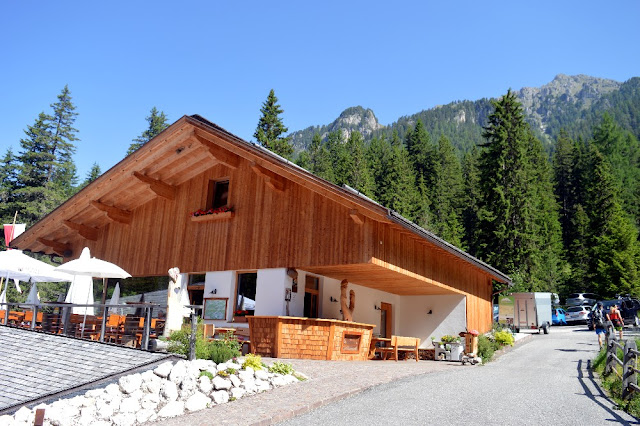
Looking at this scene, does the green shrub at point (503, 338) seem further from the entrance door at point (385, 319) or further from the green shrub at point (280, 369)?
the green shrub at point (280, 369)

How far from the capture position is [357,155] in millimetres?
49312

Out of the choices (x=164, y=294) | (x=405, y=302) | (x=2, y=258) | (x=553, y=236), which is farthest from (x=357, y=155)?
(x=2, y=258)

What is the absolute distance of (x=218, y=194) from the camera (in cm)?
1669

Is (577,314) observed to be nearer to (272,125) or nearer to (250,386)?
(272,125)

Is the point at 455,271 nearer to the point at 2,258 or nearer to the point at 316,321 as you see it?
the point at 316,321

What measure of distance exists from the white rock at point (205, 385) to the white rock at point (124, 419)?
1138 millimetres

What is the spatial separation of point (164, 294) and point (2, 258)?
16.0 ft

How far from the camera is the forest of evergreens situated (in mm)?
37375

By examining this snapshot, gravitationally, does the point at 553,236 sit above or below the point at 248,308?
above

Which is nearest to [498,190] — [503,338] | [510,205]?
[510,205]

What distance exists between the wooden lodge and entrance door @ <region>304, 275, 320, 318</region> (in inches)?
1.5

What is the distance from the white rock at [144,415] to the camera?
731 cm

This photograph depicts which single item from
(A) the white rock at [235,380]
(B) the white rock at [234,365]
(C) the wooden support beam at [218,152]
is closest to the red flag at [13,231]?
(C) the wooden support beam at [218,152]

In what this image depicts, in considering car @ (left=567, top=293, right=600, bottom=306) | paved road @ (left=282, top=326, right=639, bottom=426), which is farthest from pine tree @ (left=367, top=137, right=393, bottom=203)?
paved road @ (left=282, top=326, right=639, bottom=426)
